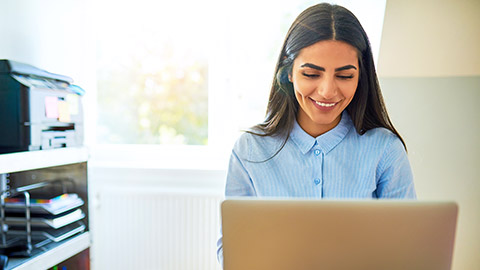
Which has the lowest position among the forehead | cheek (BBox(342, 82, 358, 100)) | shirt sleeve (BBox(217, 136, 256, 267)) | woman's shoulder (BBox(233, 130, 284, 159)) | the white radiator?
the white radiator

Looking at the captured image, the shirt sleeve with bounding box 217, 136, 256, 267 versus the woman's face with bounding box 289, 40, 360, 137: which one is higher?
the woman's face with bounding box 289, 40, 360, 137

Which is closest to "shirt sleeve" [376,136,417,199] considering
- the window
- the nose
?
the nose

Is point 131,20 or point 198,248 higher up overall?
point 131,20

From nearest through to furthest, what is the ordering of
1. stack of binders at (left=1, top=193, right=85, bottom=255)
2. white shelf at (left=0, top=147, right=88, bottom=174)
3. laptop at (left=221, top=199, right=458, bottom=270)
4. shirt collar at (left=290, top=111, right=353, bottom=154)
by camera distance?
1. laptop at (left=221, top=199, right=458, bottom=270)
2. shirt collar at (left=290, top=111, right=353, bottom=154)
3. white shelf at (left=0, top=147, right=88, bottom=174)
4. stack of binders at (left=1, top=193, right=85, bottom=255)

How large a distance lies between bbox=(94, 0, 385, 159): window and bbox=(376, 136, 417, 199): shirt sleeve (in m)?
1.12

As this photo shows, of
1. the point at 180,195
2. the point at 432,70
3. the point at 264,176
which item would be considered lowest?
the point at 180,195

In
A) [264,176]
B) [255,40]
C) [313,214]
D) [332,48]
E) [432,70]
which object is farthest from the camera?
[255,40]

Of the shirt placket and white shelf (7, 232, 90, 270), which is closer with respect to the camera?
the shirt placket

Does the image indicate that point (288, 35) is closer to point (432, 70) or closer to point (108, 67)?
point (432, 70)

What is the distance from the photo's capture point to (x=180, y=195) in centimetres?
206

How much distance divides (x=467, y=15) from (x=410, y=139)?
562 millimetres

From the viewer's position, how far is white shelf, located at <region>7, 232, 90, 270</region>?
148cm

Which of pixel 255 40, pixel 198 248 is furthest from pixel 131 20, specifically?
pixel 198 248

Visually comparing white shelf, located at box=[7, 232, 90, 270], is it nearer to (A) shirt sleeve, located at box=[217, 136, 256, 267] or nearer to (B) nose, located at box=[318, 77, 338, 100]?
(A) shirt sleeve, located at box=[217, 136, 256, 267]
